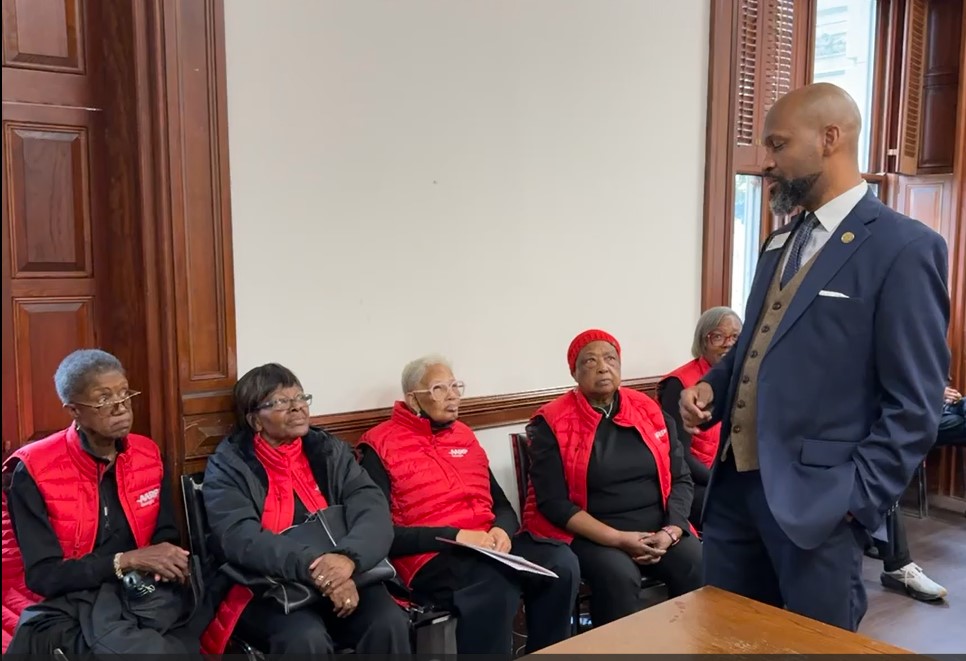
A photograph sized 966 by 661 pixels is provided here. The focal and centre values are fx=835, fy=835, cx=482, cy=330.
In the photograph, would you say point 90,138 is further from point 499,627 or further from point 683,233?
point 683,233

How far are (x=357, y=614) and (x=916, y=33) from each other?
4.27 metres

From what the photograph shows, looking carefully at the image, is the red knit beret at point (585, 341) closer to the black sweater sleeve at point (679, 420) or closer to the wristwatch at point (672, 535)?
the black sweater sleeve at point (679, 420)

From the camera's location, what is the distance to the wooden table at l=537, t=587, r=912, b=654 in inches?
57.7

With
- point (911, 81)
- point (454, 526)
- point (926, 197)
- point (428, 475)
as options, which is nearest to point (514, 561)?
point (454, 526)

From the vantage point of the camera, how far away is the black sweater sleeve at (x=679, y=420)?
3.13 meters

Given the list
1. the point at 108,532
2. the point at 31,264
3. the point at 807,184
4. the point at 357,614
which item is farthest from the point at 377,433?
the point at 807,184

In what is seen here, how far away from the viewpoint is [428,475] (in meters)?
2.59

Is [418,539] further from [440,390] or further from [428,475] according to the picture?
[440,390]

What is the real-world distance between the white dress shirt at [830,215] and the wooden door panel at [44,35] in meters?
2.04

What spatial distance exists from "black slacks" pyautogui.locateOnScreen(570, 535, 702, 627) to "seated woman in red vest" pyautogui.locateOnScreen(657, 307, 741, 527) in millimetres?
424

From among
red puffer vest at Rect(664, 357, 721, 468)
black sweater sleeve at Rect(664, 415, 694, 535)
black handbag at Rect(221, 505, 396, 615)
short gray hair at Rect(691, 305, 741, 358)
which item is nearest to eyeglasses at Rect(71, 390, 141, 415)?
black handbag at Rect(221, 505, 396, 615)

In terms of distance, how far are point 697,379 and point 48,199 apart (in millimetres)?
2367

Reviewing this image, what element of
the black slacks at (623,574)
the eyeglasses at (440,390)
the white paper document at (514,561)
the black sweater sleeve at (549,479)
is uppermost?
the eyeglasses at (440,390)

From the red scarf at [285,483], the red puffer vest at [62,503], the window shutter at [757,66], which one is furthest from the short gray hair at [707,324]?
the red puffer vest at [62,503]
